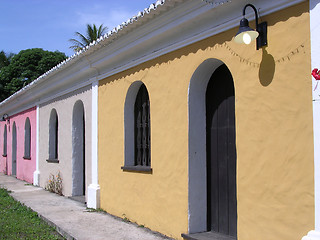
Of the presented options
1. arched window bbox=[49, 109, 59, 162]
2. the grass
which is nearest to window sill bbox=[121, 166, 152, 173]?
the grass

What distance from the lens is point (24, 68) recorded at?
28422mm

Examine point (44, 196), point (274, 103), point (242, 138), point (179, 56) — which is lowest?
point (44, 196)

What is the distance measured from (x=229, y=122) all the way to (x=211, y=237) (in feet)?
5.16

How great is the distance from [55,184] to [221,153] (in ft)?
24.3

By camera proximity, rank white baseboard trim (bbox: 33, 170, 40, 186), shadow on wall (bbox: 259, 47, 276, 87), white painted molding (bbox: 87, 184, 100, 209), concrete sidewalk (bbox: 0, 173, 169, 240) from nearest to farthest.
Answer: shadow on wall (bbox: 259, 47, 276, 87), concrete sidewalk (bbox: 0, 173, 169, 240), white painted molding (bbox: 87, 184, 100, 209), white baseboard trim (bbox: 33, 170, 40, 186)

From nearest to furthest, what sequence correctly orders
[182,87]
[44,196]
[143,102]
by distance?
[182,87] < [143,102] < [44,196]

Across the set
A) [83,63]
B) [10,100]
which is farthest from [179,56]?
[10,100]

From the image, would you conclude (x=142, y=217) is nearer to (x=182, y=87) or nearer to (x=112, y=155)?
(x=112, y=155)

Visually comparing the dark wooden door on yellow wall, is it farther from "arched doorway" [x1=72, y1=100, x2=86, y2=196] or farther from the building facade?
"arched doorway" [x1=72, y1=100, x2=86, y2=196]

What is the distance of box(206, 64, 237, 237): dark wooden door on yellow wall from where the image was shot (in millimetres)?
5109

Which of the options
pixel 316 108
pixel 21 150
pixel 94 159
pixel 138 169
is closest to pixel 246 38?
pixel 316 108

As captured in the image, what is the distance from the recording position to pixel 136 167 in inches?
270

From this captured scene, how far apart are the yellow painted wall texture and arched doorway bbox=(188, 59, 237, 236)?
0.11m

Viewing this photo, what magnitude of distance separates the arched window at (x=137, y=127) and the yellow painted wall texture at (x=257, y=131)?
670 millimetres
